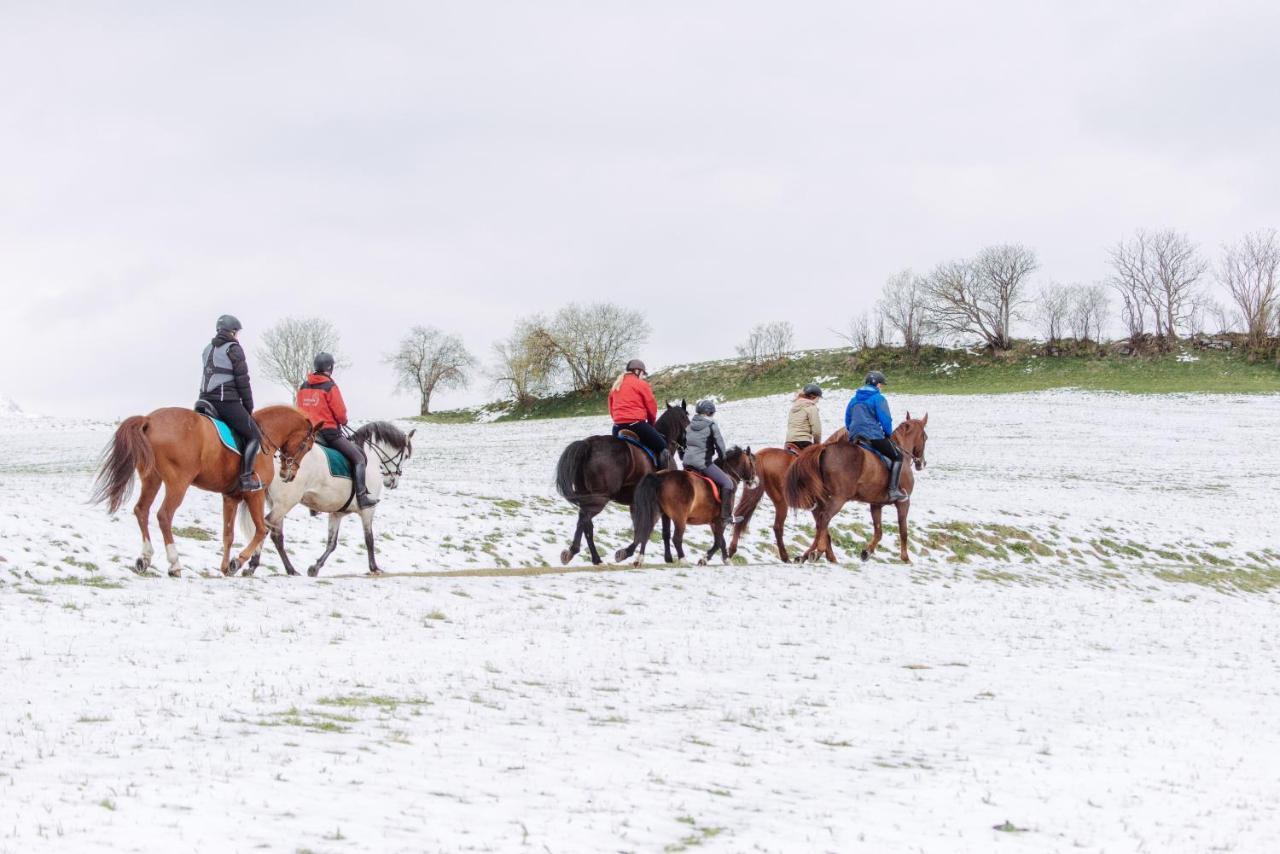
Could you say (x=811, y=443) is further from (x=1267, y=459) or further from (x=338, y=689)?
(x=1267, y=459)

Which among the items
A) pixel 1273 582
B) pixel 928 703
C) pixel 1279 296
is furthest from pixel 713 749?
pixel 1279 296

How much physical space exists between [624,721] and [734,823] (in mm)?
2124

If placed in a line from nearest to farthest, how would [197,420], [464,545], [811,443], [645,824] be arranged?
[645,824] < [197,420] < [464,545] < [811,443]

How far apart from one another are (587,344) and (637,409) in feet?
227

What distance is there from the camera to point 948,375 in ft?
248

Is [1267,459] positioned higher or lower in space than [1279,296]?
lower

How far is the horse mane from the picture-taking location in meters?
16.4

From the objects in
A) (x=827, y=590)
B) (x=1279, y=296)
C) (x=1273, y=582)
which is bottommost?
(x=1273, y=582)

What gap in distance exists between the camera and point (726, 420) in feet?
179

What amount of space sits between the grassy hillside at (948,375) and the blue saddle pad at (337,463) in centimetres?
5472

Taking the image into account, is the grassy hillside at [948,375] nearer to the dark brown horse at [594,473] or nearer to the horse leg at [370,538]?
the dark brown horse at [594,473]

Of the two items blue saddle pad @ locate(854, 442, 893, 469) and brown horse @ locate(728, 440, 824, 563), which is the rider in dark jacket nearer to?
brown horse @ locate(728, 440, 824, 563)

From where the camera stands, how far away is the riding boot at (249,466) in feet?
45.3

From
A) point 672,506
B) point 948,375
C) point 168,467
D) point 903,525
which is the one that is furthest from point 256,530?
point 948,375
